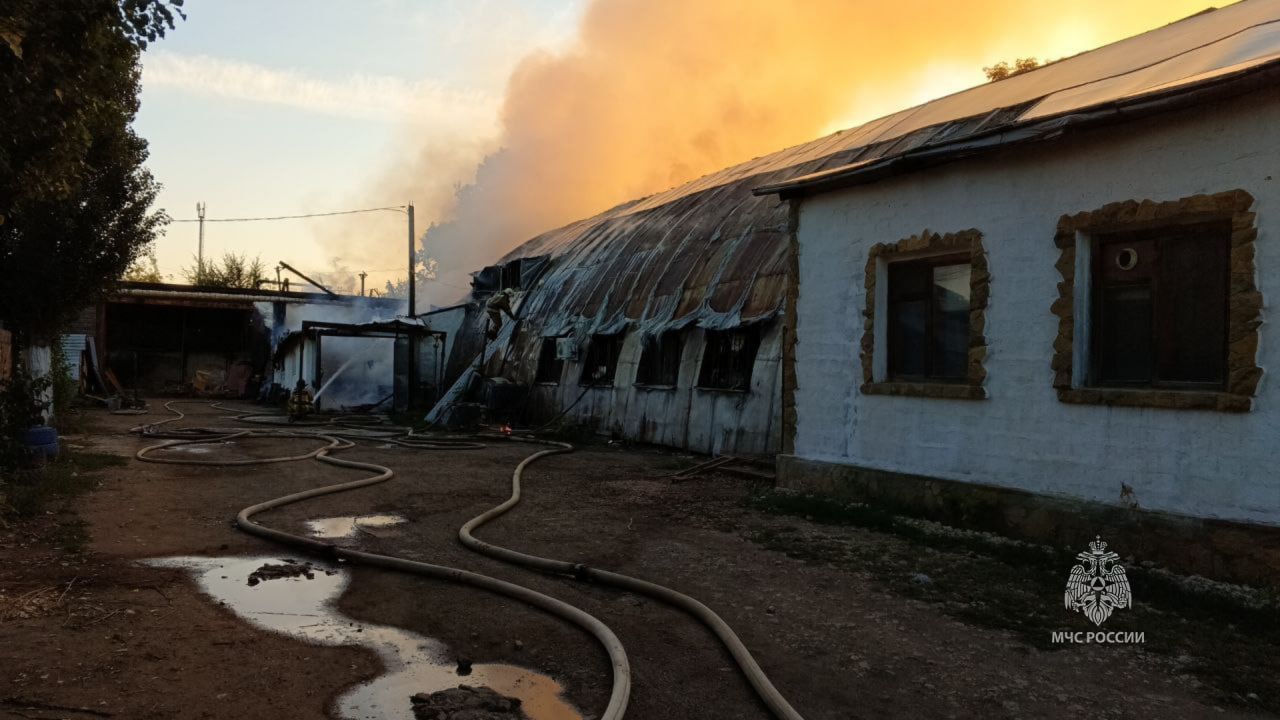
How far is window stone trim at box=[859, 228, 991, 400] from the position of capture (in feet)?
26.7

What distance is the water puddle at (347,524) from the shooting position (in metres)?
7.67

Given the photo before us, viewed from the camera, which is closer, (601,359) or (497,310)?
(601,359)

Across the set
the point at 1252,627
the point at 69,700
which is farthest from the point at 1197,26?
the point at 69,700

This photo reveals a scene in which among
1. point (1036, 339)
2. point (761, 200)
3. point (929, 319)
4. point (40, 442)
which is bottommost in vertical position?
point (40, 442)

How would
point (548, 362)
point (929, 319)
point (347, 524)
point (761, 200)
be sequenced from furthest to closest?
point (548, 362) → point (761, 200) → point (929, 319) → point (347, 524)

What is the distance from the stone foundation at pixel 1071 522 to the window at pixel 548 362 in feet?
37.1

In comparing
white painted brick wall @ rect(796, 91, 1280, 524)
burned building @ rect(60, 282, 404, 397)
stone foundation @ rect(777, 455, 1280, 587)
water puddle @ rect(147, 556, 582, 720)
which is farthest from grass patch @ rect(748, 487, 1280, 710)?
burned building @ rect(60, 282, 404, 397)

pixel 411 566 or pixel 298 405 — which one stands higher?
pixel 298 405

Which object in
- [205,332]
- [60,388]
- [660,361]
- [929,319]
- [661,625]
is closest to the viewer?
[661,625]

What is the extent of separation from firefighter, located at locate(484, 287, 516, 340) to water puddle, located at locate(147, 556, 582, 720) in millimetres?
17158

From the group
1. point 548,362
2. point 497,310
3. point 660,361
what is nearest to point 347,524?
point 660,361

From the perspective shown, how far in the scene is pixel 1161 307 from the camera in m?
6.82

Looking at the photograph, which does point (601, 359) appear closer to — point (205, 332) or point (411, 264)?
point (411, 264)

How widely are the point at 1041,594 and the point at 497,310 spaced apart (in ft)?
63.5
